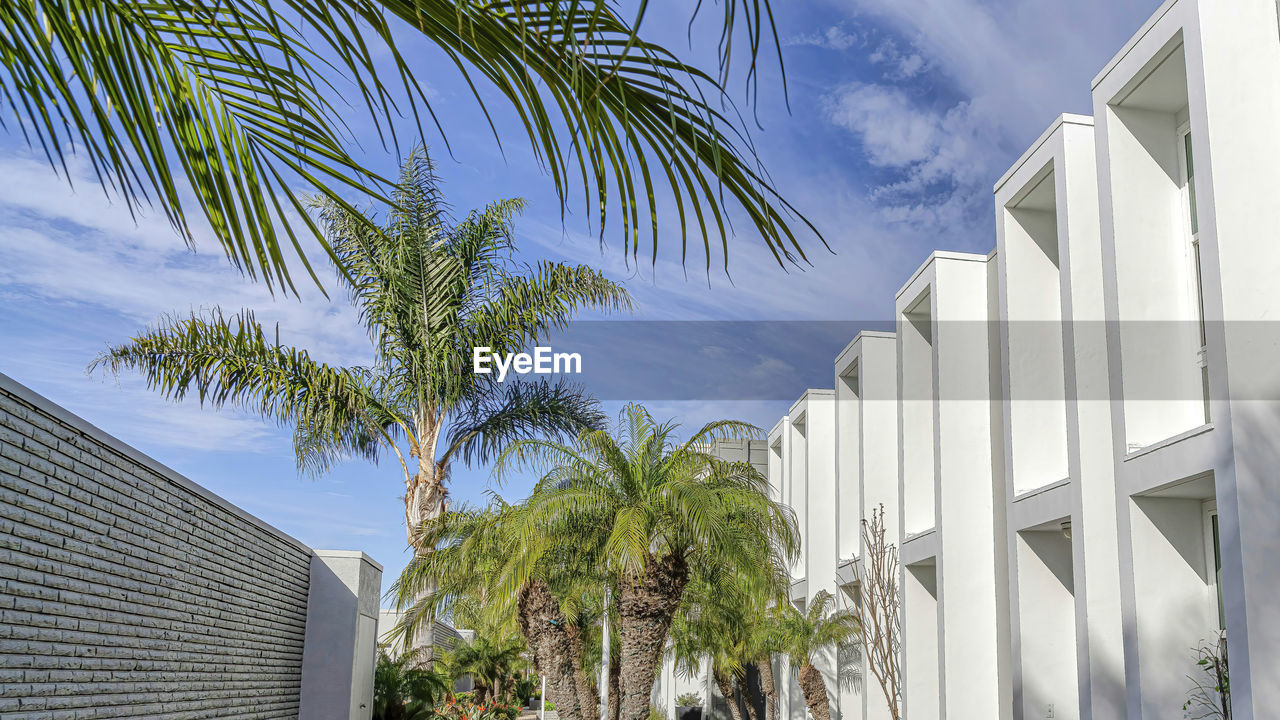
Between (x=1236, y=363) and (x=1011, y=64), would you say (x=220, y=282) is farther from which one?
(x=1011, y=64)

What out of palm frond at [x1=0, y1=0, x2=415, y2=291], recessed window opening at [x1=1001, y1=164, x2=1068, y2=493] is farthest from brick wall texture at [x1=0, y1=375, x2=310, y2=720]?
recessed window opening at [x1=1001, y1=164, x2=1068, y2=493]

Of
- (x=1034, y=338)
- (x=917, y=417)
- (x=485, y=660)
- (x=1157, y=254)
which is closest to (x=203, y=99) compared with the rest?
(x=1157, y=254)

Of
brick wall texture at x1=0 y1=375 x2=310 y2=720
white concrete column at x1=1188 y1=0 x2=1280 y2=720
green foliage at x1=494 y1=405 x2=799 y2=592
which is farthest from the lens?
green foliage at x1=494 y1=405 x2=799 y2=592

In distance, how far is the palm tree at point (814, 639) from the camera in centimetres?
2534

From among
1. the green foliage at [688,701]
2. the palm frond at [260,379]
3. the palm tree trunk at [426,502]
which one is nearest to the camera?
the palm frond at [260,379]

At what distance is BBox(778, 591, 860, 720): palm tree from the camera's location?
25.3 metres

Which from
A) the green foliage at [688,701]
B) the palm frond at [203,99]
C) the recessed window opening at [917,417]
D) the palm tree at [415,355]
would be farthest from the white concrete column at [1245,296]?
the green foliage at [688,701]

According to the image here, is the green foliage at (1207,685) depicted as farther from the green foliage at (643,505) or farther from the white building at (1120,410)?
the green foliage at (643,505)

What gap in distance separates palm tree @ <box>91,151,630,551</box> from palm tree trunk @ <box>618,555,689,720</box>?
18.0 ft

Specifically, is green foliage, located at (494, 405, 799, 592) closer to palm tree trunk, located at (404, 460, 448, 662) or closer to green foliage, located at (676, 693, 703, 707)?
palm tree trunk, located at (404, 460, 448, 662)

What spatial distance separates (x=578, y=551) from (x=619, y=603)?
4.55 ft

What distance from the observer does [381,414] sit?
74.5ft

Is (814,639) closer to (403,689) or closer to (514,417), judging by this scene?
(514,417)

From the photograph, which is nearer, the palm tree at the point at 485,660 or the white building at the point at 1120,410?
the white building at the point at 1120,410
